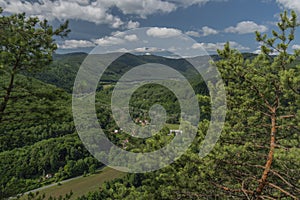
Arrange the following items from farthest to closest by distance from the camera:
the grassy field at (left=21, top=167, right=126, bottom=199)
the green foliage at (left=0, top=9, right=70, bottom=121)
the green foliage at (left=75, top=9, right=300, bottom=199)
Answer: the grassy field at (left=21, top=167, right=126, bottom=199) < the green foliage at (left=75, top=9, right=300, bottom=199) < the green foliage at (left=0, top=9, right=70, bottom=121)

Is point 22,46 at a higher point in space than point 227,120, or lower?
higher

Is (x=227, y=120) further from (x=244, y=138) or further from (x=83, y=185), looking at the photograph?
(x=83, y=185)

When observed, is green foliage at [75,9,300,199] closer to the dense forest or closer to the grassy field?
the dense forest

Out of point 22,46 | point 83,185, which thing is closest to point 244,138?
point 22,46

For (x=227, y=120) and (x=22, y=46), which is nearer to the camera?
(x=22, y=46)

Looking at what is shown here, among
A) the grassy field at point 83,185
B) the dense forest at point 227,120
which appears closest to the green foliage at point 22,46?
the dense forest at point 227,120

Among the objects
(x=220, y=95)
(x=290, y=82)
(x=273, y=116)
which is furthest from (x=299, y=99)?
(x=220, y=95)

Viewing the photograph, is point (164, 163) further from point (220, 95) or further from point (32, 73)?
point (32, 73)

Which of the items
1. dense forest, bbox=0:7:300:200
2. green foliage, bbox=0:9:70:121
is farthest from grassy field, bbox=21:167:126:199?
green foliage, bbox=0:9:70:121

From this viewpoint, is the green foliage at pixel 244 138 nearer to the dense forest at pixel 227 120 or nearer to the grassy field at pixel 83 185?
the dense forest at pixel 227 120
